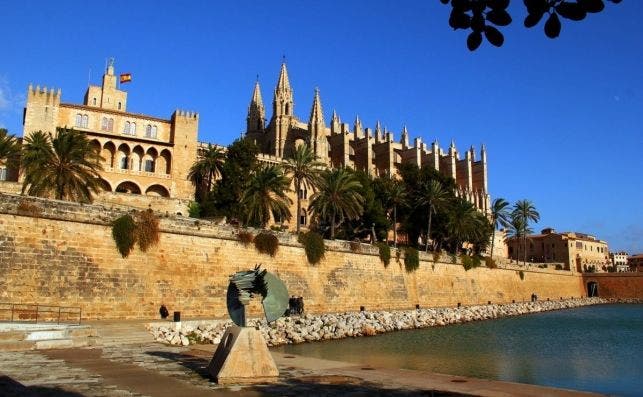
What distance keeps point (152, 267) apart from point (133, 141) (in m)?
30.8

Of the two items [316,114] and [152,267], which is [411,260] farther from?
[316,114]

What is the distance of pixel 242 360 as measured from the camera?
359 inches

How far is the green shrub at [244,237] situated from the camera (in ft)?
86.8

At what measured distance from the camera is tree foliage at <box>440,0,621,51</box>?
3236mm

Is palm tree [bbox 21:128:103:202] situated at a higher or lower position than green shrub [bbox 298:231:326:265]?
higher

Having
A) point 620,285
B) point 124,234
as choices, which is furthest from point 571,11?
point 620,285

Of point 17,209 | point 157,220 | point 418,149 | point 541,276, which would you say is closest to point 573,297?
point 541,276

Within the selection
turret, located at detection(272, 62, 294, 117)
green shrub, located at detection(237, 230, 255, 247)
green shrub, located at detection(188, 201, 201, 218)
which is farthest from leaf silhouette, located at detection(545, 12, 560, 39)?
turret, located at detection(272, 62, 294, 117)

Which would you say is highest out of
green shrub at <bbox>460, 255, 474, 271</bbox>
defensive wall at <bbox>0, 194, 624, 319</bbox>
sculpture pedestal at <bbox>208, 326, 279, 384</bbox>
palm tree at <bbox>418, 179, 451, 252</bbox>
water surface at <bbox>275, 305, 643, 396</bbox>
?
palm tree at <bbox>418, 179, 451, 252</bbox>

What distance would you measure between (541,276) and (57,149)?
172 ft

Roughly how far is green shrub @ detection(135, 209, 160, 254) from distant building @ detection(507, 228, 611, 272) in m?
86.4

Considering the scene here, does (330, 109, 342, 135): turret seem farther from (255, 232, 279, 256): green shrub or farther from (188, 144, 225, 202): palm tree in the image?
(255, 232, 279, 256): green shrub

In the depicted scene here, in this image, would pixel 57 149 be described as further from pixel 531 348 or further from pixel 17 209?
pixel 531 348

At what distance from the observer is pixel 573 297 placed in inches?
2712
